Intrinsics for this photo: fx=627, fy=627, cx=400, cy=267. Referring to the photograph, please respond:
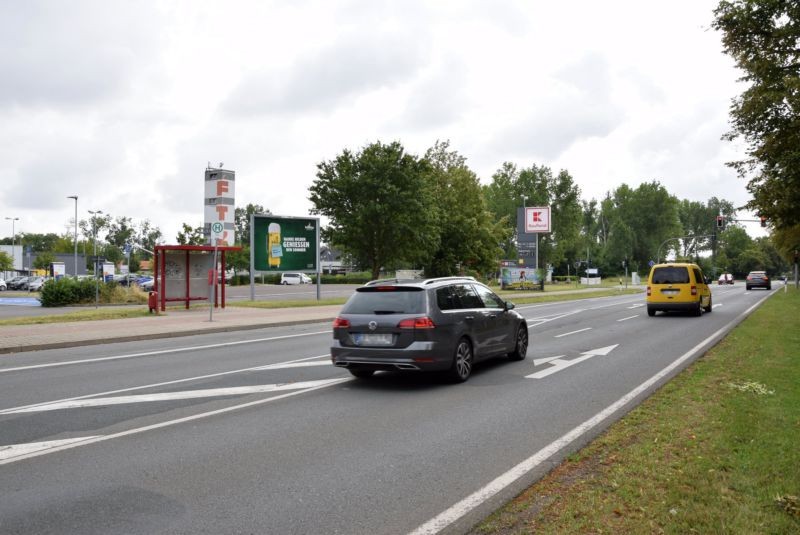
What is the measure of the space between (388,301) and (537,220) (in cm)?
5297

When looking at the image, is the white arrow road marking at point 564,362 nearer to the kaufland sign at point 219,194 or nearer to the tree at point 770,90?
the tree at point 770,90

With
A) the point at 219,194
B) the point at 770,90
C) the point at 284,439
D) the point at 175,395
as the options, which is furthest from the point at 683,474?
the point at 219,194

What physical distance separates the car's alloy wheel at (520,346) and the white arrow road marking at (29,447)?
23.8 feet

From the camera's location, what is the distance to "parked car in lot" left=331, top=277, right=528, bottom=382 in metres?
8.52

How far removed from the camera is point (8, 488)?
15.1ft

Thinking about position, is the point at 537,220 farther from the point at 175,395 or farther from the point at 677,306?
the point at 175,395

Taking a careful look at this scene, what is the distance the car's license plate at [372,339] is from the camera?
28.3 ft

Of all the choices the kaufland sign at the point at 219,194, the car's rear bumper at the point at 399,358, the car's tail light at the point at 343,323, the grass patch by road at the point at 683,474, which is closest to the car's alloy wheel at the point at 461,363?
the car's rear bumper at the point at 399,358

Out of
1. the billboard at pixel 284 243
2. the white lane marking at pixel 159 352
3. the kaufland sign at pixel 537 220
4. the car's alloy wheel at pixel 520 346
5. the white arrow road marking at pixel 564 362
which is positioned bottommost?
the white arrow road marking at pixel 564 362

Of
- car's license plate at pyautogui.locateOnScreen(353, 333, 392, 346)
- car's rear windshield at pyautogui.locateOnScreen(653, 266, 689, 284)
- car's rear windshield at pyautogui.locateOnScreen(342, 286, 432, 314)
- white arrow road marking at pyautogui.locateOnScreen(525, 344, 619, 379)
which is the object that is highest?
car's rear windshield at pyautogui.locateOnScreen(653, 266, 689, 284)

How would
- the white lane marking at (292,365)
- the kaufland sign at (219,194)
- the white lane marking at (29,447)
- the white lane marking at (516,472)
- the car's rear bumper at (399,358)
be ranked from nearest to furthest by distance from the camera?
the white lane marking at (516,472), the white lane marking at (29,447), the car's rear bumper at (399,358), the white lane marking at (292,365), the kaufland sign at (219,194)

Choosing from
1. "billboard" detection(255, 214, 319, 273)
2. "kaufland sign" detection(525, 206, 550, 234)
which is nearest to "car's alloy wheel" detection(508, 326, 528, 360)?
"billboard" detection(255, 214, 319, 273)

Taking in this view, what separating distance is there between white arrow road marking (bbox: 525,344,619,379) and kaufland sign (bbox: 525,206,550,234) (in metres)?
47.1

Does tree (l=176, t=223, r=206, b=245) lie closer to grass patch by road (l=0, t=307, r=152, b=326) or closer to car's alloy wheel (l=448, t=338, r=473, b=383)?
grass patch by road (l=0, t=307, r=152, b=326)
